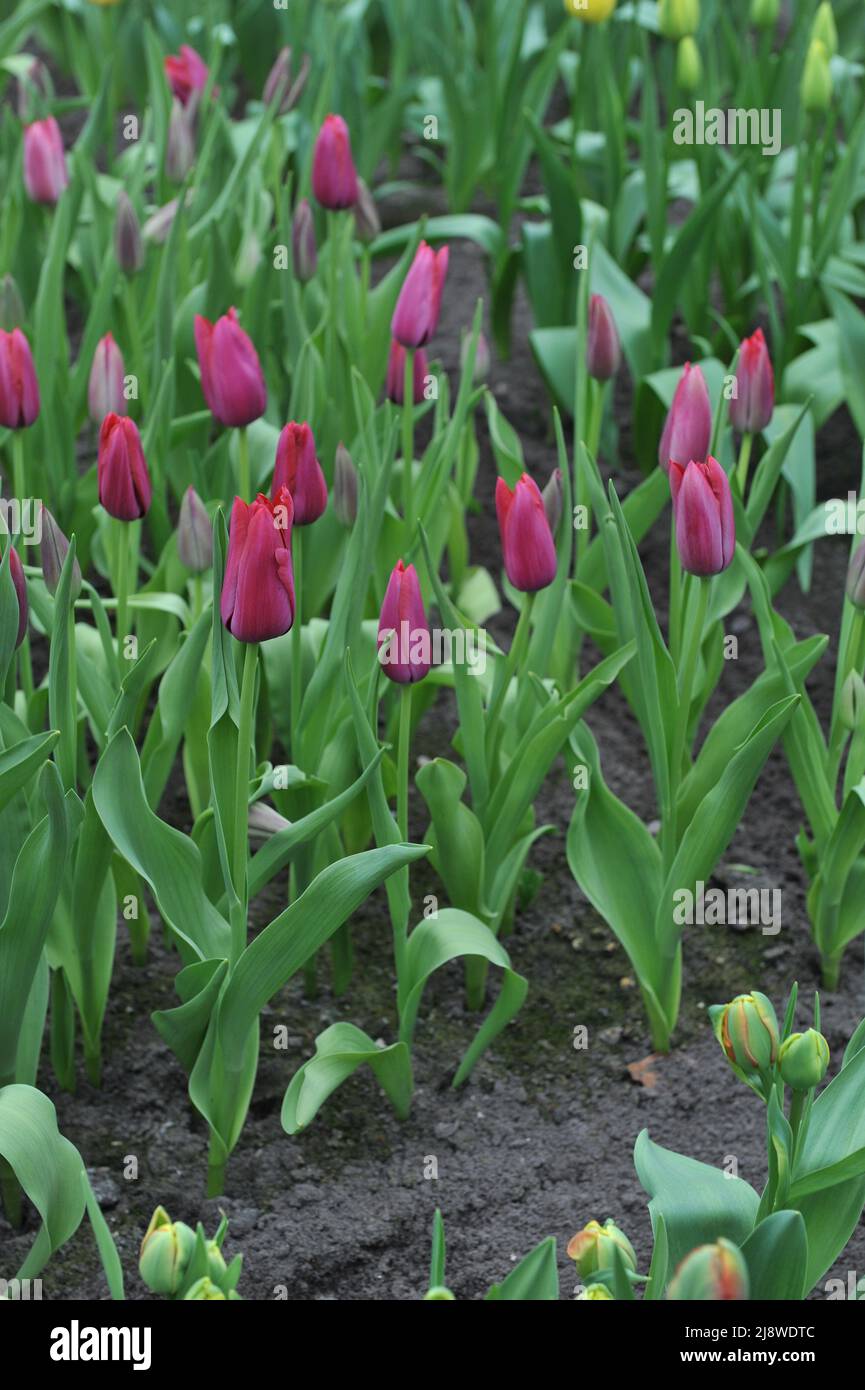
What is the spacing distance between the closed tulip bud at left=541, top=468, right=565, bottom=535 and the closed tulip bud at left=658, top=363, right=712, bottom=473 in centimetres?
14

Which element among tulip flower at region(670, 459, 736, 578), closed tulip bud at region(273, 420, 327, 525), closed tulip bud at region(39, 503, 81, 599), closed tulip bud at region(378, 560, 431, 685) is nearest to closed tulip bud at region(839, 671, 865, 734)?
tulip flower at region(670, 459, 736, 578)

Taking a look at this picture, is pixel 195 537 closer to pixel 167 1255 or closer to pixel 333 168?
pixel 333 168

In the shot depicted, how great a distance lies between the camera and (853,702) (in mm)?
2066

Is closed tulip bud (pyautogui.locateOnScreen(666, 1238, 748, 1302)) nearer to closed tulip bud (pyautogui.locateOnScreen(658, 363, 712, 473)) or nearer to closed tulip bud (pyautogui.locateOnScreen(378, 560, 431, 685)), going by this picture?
closed tulip bud (pyautogui.locateOnScreen(378, 560, 431, 685))

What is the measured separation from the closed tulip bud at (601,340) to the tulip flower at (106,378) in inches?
25.3

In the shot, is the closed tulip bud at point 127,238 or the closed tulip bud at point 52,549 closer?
the closed tulip bud at point 52,549

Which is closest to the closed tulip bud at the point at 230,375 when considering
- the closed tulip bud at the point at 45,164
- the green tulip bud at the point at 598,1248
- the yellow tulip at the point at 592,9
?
the closed tulip bud at the point at 45,164

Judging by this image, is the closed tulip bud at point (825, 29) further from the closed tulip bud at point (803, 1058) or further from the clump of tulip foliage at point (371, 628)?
the closed tulip bud at point (803, 1058)

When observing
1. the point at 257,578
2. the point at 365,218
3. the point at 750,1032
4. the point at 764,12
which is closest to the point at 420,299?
the point at 365,218

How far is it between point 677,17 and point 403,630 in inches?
72.6

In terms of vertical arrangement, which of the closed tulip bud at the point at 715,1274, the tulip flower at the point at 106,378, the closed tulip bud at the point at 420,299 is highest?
the closed tulip bud at the point at 420,299

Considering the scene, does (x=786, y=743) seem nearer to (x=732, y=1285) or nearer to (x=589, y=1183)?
(x=589, y=1183)

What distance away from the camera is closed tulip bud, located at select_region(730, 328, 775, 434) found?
221cm

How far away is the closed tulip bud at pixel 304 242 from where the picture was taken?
2.56 metres
